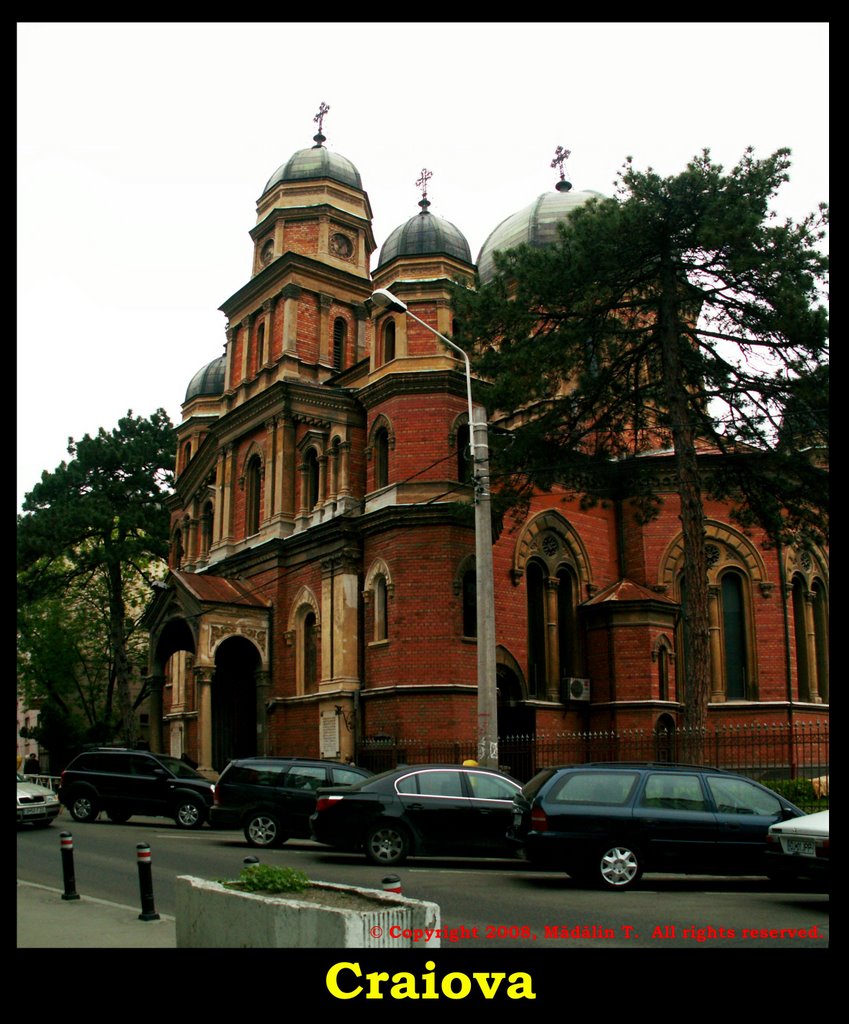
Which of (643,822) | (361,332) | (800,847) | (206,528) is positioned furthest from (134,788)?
(361,332)

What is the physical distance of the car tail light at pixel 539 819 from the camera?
1226cm

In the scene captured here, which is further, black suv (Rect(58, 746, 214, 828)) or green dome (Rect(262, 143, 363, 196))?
green dome (Rect(262, 143, 363, 196))

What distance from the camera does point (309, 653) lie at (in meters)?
31.3

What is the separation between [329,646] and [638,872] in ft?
60.5

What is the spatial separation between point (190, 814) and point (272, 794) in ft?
17.2

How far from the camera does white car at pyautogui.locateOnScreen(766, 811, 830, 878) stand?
10586 millimetres

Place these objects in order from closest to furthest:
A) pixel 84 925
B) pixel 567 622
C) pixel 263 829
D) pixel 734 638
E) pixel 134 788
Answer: pixel 84 925
pixel 263 829
pixel 134 788
pixel 734 638
pixel 567 622

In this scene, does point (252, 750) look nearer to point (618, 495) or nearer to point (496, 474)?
point (618, 495)

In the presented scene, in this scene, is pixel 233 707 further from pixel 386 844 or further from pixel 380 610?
pixel 386 844

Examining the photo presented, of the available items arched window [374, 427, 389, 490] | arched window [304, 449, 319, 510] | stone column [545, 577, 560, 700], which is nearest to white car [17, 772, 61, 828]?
arched window [374, 427, 389, 490]

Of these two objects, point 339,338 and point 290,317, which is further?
point 339,338

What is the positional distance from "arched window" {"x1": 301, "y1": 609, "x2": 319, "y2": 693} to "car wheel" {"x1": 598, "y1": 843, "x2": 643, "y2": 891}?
19.1 meters

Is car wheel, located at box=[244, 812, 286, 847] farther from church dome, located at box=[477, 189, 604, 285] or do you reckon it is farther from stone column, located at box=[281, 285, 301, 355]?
church dome, located at box=[477, 189, 604, 285]

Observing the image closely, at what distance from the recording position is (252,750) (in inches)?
1346
